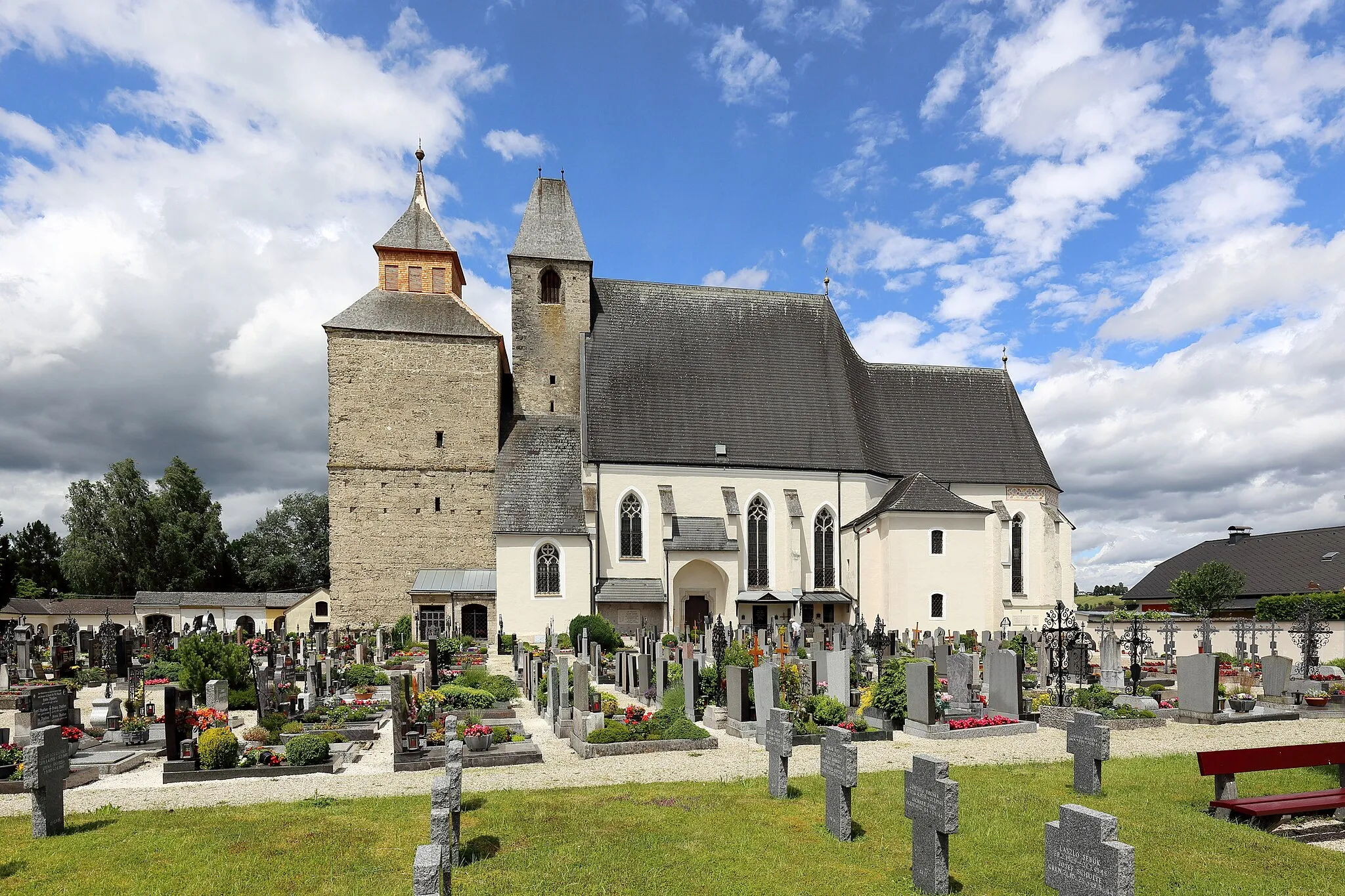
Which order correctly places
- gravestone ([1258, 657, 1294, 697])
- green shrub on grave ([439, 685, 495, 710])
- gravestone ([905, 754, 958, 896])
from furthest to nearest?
gravestone ([1258, 657, 1294, 697]) < green shrub on grave ([439, 685, 495, 710]) < gravestone ([905, 754, 958, 896])

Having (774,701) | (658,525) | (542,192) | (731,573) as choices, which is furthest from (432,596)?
(774,701)

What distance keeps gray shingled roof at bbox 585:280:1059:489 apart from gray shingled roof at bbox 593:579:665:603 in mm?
4575

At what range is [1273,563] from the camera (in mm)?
40812

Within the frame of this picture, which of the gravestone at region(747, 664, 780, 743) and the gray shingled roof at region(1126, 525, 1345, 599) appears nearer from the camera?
the gravestone at region(747, 664, 780, 743)

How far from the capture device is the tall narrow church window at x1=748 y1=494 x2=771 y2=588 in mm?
32156

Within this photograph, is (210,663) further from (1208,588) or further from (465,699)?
→ (1208,588)

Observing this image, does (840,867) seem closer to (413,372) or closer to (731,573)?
(731,573)

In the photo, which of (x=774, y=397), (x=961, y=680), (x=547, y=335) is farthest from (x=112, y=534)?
(x=961, y=680)

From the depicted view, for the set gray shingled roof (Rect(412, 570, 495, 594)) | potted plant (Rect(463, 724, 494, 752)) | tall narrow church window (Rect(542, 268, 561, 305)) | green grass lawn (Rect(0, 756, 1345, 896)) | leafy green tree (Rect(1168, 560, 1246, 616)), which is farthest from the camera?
leafy green tree (Rect(1168, 560, 1246, 616))

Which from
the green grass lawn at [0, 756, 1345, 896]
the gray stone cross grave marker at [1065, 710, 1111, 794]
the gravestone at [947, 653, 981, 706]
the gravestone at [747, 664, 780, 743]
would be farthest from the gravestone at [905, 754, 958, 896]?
the gravestone at [947, 653, 981, 706]

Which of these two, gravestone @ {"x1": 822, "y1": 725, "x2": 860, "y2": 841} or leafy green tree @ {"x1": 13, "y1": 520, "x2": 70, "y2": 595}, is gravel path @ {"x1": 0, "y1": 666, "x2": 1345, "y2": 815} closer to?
gravestone @ {"x1": 822, "y1": 725, "x2": 860, "y2": 841}

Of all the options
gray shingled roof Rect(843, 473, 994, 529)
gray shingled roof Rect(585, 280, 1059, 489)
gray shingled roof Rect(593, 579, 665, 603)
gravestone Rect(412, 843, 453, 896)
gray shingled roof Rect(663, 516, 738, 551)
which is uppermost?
gray shingled roof Rect(585, 280, 1059, 489)

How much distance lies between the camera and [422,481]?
105 ft

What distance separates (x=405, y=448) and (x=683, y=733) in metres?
23.1
